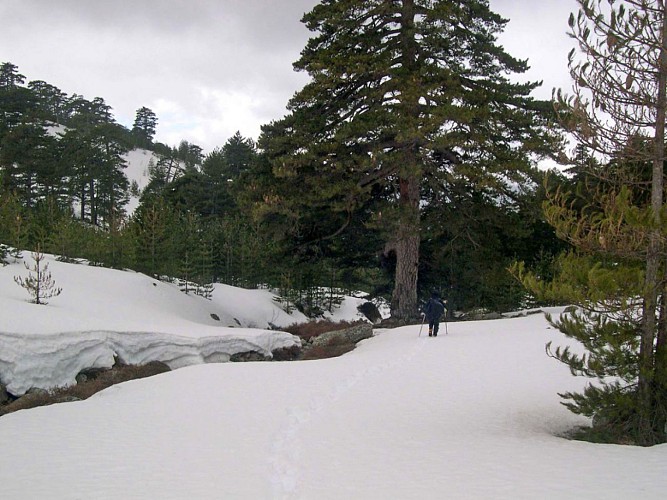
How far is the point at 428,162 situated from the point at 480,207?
3.55 m

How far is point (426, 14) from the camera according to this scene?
1991 centimetres

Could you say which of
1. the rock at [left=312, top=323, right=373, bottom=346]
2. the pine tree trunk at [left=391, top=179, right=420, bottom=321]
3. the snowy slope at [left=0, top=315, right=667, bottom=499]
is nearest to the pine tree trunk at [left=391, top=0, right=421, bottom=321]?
the pine tree trunk at [left=391, top=179, right=420, bottom=321]

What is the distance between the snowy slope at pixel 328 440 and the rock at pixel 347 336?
18.5 ft

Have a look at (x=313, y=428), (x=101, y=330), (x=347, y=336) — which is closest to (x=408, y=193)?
(x=347, y=336)

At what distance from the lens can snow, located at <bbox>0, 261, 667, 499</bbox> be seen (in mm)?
5852

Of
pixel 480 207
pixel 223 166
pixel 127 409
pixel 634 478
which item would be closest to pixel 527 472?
pixel 634 478

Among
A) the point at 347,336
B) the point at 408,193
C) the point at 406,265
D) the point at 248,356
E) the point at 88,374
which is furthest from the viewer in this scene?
the point at 406,265

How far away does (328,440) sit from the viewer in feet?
25.7

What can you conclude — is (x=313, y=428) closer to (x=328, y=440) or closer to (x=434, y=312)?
(x=328, y=440)

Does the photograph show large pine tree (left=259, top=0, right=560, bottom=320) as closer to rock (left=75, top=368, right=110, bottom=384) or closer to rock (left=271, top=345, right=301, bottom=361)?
rock (left=271, top=345, right=301, bottom=361)

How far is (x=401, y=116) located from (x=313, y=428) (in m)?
13.1

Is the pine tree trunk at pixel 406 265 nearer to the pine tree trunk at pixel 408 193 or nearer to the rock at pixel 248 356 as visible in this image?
the pine tree trunk at pixel 408 193

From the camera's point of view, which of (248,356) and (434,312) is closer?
(248,356)

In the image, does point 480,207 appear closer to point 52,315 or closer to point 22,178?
point 52,315
